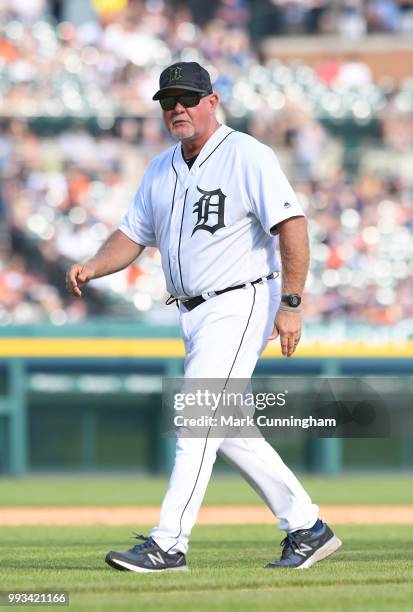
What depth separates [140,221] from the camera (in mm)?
5289

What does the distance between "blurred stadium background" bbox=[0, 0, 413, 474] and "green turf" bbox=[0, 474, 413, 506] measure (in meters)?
0.26

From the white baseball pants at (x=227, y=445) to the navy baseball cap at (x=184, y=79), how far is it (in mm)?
744

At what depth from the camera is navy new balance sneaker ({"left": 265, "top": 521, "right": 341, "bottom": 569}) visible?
196 inches

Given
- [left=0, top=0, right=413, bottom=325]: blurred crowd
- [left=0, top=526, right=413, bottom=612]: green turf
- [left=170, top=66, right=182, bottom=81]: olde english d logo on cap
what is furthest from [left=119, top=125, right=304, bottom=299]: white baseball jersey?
[left=0, top=0, right=413, bottom=325]: blurred crowd

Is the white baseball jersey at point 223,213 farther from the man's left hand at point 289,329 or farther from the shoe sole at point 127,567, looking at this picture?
the shoe sole at point 127,567

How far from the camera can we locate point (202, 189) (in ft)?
16.3

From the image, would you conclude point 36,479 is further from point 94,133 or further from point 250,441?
point 250,441

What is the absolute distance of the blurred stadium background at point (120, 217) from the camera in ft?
47.8

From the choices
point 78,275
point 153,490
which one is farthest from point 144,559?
point 153,490

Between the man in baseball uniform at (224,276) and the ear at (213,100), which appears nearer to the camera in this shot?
the man in baseball uniform at (224,276)

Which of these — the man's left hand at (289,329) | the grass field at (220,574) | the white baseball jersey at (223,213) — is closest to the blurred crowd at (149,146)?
the grass field at (220,574)

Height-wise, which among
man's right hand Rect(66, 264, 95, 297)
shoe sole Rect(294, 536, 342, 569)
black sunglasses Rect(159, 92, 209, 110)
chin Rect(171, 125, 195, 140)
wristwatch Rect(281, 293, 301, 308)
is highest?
black sunglasses Rect(159, 92, 209, 110)

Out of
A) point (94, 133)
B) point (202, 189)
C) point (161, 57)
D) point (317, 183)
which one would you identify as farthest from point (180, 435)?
point (161, 57)

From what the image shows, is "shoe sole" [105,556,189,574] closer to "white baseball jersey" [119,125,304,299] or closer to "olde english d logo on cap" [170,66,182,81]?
"white baseball jersey" [119,125,304,299]
